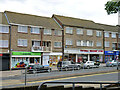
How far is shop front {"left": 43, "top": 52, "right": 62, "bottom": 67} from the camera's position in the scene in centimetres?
3909

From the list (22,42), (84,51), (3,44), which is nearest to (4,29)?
(3,44)

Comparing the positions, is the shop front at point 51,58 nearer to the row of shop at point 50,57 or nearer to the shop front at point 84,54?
the row of shop at point 50,57

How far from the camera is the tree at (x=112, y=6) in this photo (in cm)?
770

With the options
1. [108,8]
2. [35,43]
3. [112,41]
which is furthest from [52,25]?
[108,8]

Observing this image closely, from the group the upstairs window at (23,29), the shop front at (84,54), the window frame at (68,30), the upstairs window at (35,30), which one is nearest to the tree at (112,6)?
the upstairs window at (23,29)

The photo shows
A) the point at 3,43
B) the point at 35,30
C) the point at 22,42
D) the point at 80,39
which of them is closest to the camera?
the point at 3,43

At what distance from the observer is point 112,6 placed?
8.10m

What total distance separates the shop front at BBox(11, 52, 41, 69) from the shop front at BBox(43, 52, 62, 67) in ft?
4.87

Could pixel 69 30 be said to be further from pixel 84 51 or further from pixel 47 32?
pixel 84 51

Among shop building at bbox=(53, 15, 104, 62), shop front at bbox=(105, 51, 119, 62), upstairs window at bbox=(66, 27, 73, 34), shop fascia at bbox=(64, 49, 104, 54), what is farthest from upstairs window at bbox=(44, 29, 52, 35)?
shop front at bbox=(105, 51, 119, 62)

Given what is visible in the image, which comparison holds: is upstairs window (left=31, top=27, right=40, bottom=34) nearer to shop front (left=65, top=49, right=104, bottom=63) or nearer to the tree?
shop front (left=65, top=49, right=104, bottom=63)

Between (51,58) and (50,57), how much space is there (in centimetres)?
40

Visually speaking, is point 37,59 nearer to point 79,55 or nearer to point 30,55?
point 30,55

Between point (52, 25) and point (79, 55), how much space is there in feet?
34.9
